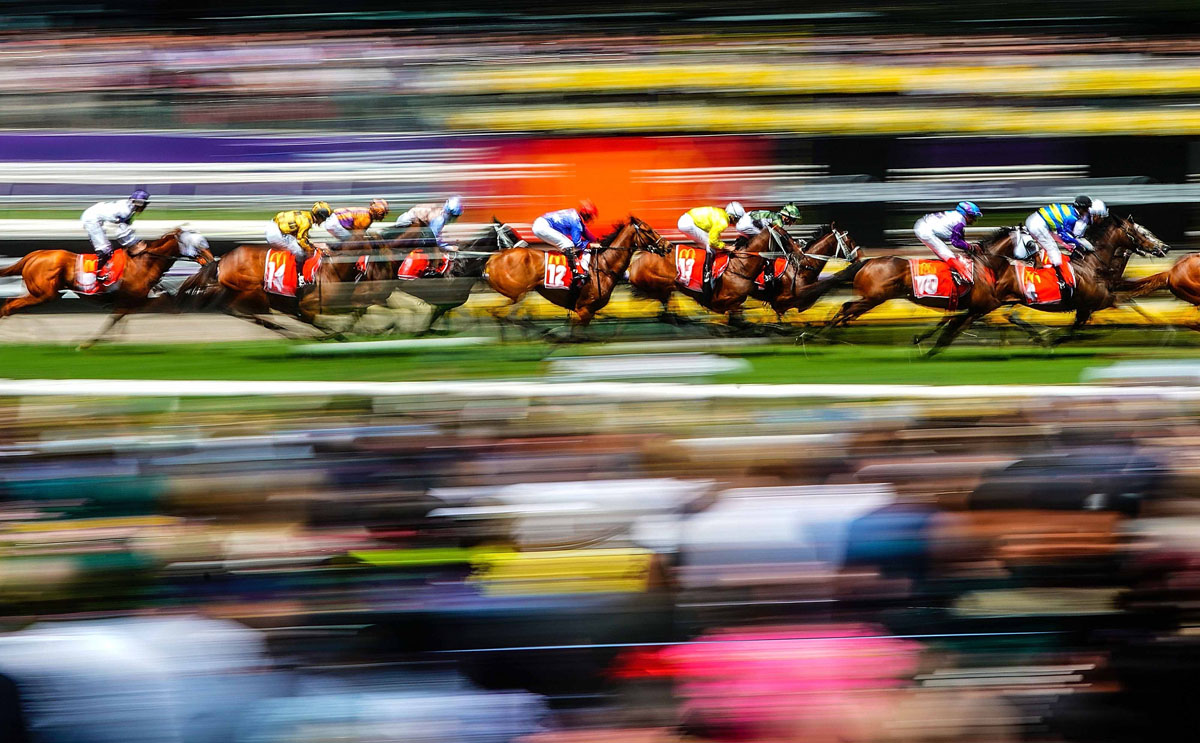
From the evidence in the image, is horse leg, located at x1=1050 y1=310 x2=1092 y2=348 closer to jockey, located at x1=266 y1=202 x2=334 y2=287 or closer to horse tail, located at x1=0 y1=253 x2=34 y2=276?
jockey, located at x1=266 y1=202 x2=334 y2=287

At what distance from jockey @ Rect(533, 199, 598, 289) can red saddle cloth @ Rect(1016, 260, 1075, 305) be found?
9.29 feet

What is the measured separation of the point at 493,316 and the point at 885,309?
9.36ft

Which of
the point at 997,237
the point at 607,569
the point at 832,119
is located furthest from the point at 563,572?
the point at 832,119

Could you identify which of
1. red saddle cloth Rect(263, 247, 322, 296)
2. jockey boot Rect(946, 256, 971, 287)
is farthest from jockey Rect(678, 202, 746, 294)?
red saddle cloth Rect(263, 247, 322, 296)

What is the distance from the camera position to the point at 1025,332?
824cm

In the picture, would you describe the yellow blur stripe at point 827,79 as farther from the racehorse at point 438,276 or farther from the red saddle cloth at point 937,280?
the red saddle cloth at point 937,280

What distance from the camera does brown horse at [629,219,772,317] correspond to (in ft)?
26.8

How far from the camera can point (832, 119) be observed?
378 inches

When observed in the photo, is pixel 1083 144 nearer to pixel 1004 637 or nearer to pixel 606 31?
pixel 606 31

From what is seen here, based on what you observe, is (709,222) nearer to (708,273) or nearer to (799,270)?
(708,273)

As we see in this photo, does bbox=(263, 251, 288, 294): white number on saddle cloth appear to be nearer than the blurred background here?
No

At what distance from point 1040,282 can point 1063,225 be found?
49 centimetres

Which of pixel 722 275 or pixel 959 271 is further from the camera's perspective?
pixel 722 275

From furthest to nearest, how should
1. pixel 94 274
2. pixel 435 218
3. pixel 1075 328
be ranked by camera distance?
1. pixel 1075 328
2. pixel 435 218
3. pixel 94 274
